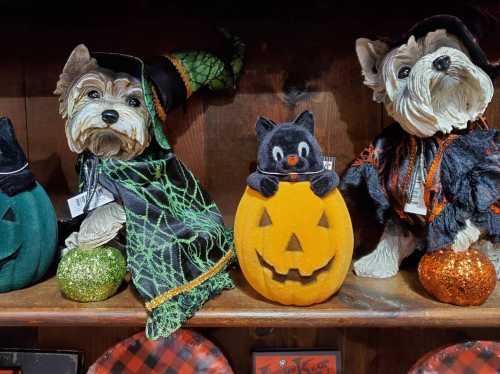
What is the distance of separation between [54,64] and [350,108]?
0.53 meters

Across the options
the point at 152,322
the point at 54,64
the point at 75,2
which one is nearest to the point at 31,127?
the point at 54,64

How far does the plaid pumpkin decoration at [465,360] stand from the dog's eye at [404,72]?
42cm

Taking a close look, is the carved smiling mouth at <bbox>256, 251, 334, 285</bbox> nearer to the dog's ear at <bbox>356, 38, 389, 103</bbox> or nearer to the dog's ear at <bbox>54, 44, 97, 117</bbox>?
the dog's ear at <bbox>356, 38, 389, 103</bbox>

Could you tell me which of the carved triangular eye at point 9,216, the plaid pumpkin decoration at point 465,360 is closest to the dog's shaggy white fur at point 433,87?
the plaid pumpkin decoration at point 465,360

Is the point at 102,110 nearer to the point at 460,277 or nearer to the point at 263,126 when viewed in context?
the point at 263,126

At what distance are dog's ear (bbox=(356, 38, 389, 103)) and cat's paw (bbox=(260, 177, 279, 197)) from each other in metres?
0.24

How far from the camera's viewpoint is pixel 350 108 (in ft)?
3.02

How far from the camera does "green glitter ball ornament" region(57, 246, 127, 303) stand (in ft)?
2.31

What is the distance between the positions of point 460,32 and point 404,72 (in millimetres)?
91

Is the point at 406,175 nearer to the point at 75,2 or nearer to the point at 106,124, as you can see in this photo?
the point at 106,124

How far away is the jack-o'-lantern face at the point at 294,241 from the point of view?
0.66m

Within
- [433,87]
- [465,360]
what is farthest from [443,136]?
[465,360]

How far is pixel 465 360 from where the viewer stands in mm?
792

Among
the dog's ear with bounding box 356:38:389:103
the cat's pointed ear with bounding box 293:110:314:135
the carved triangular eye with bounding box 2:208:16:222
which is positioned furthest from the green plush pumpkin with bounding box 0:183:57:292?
the dog's ear with bounding box 356:38:389:103
